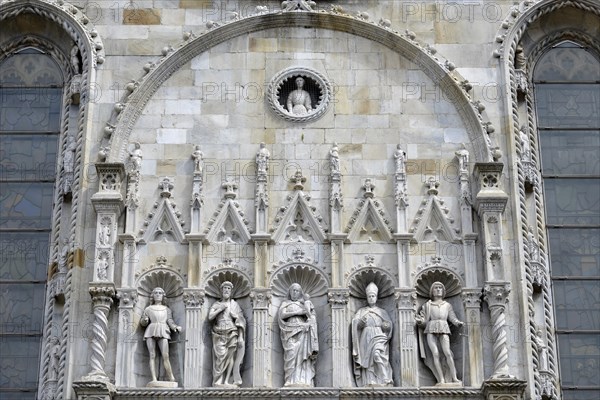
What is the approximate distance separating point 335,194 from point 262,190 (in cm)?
100

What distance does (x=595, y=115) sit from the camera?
76.4 ft

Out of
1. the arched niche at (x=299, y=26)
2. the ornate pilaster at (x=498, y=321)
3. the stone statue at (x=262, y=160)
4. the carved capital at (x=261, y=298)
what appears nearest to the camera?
the ornate pilaster at (x=498, y=321)

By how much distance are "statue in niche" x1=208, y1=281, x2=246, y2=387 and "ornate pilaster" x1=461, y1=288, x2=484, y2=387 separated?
2947 mm

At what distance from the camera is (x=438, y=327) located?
20797mm

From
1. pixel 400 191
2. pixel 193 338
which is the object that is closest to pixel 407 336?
pixel 400 191

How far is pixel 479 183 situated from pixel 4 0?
7.53m

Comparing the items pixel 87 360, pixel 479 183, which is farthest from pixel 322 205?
pixel 87 360

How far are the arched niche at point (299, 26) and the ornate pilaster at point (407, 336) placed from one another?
243 centimetres

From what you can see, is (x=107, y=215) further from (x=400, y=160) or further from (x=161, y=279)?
(x=400, y=160)

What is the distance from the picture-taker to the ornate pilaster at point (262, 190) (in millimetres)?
21562

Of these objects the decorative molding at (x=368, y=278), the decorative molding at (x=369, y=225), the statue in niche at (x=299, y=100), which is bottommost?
the decorative molding at (x=368, y=278)

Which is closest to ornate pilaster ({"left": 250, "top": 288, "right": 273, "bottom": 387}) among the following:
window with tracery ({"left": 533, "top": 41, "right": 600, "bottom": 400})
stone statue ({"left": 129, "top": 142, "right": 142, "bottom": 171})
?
stone statue ({"left": 129, "top": 142, "right": 142, "bottom": 171})

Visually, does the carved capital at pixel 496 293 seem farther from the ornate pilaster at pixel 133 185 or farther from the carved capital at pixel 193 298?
the ornate pilaster at pixel 133 185

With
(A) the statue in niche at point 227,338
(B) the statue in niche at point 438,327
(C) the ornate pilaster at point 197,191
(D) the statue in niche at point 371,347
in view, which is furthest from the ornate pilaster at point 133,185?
(B) the statue in niche at point 438,327
